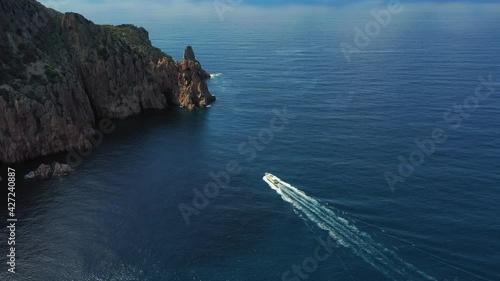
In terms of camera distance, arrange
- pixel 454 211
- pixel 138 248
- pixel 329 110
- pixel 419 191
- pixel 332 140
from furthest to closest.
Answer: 1. pixel 329 110
2. pixel 332 140
3. pixel 419 191
4. pixel 454 211
5. pixel 138 248

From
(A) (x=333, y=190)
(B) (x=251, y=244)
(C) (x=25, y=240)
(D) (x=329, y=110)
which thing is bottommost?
(C) (x=25, y=240)

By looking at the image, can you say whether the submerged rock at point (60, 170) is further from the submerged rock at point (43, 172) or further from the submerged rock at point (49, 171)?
the submerged rock at point (43, 172)

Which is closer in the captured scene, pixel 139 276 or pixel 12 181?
pixel 139 276

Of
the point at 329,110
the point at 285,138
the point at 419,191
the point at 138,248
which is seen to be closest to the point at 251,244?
the point at 138,248

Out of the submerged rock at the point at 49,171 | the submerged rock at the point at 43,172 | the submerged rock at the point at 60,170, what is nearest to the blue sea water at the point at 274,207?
the submerged rock at the point at 60,170

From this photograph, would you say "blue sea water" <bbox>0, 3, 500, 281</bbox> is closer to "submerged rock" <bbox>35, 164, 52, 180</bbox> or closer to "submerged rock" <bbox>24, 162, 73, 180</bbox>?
"submerged rock" <bbox>24, 162, 73, 180</bbox>

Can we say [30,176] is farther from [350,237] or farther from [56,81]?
[350,237]

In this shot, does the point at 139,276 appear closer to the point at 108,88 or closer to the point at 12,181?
the point at 12,181
